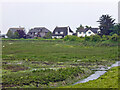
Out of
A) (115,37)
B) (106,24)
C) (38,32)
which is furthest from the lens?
(38,32)

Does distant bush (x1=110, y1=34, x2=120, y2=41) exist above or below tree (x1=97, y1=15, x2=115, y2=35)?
below

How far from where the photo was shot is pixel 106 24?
7400 cm

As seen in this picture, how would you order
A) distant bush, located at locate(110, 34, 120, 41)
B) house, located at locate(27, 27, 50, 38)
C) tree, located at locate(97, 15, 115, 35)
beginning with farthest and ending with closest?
1. house, located at locate(27, 27, 50, 38)
2. tree, located at locate(97, 15, 115, 35)
3. distant bush, located at locate(110, 34, 120, 41)

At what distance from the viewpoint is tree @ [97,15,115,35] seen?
7364cm

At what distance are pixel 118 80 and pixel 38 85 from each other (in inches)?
238

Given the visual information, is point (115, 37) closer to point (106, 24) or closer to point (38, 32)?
point (106, 24)

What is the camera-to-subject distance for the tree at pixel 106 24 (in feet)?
242

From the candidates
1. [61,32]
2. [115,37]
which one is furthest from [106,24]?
[61,32]

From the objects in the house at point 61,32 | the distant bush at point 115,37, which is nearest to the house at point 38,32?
the house at point 61,32

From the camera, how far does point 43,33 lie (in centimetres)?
11438

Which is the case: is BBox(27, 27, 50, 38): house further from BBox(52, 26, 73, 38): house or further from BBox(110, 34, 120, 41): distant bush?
BBox(110, 34, 120, 41): distant bush

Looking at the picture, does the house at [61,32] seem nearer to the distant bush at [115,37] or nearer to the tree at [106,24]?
the tree at [106,24]

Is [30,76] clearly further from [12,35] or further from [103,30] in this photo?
[12,35]

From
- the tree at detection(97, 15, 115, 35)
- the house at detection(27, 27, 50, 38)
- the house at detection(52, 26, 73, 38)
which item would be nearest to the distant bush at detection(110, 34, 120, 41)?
the tree at detection(97, 15, 115, 35)
